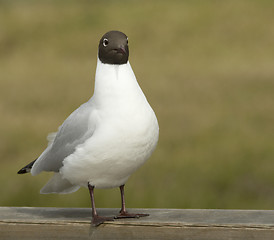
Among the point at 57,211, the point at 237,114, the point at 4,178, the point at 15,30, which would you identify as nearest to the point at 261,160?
the point at 237,114

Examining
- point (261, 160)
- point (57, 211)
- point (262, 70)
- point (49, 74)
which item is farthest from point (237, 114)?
point (57, 211)

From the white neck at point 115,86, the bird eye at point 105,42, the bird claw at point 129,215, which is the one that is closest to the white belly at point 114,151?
the white neck at point 115,86

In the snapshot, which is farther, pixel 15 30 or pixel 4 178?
pixel 15 30

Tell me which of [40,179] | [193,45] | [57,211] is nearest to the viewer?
[57,211]

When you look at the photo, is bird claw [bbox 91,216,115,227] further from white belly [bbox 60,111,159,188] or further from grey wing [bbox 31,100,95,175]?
grey wing [bbox 31,100,95,175]

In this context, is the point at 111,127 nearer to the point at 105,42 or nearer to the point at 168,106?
the point at 105,42

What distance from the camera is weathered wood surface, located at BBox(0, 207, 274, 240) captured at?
11.0 feet

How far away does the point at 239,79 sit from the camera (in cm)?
1302

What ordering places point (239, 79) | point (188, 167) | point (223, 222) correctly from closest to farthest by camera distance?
1. point (223, 222)
2. point (188, 167)
3. point (239, 79)

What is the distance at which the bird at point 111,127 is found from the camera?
336cm

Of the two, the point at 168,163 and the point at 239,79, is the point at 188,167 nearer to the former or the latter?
the point at 168,163

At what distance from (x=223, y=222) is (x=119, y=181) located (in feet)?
1.95

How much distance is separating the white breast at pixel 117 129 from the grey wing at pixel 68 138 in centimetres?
5

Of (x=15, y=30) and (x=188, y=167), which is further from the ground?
(x=15, y=30)
